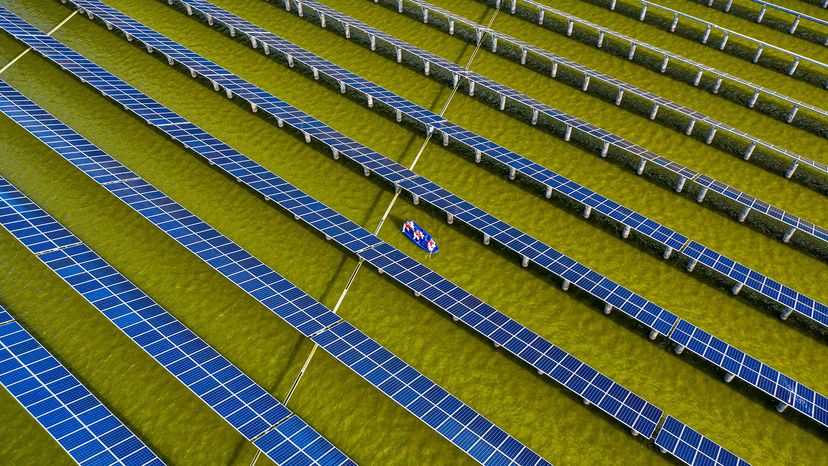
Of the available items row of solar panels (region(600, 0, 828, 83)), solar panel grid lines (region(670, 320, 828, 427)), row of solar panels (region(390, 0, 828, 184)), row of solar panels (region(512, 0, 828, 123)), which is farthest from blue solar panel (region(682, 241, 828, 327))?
row of solar panels (region(600, 0, 828, 83))

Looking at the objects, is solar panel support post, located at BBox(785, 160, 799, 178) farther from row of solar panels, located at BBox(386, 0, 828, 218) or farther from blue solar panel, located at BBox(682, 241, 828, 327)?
blue solar panel, located at BBox(682, 241, 828, 327)

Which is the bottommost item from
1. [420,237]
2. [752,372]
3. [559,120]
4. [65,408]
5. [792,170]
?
[65,408]

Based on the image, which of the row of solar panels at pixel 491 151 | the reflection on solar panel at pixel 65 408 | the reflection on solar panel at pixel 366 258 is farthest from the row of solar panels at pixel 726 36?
the reflection on solar panel at pixel 65 408

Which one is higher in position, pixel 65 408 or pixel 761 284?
pixel 761 284

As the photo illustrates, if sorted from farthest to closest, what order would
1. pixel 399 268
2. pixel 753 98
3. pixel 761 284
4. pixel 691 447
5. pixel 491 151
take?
pixel 753 98 → pixel 491 151 → pixel 399 268 → pixel 761 284 → pixel 691 447

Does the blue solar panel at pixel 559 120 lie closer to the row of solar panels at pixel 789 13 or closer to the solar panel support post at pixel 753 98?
the solar panel support post at pixel 753 98

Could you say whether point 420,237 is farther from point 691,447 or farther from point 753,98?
point 753,98

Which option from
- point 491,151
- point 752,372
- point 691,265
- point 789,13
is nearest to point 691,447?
point 752,372
